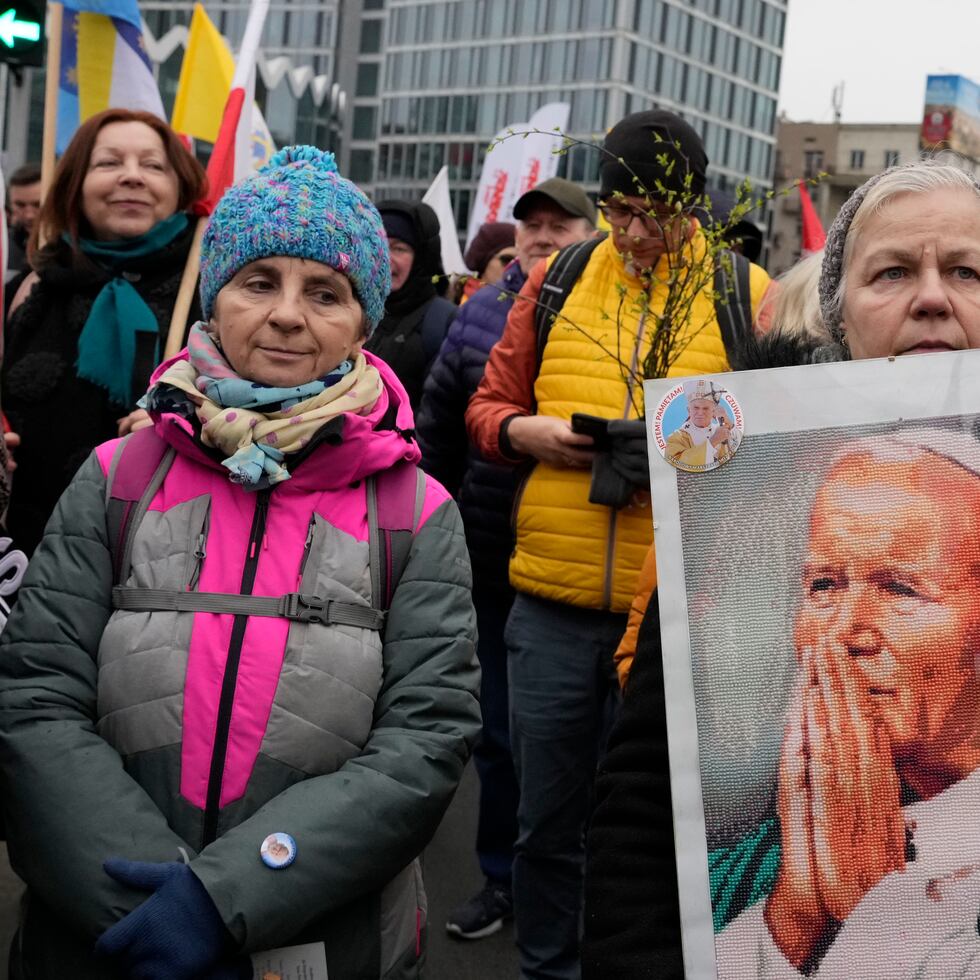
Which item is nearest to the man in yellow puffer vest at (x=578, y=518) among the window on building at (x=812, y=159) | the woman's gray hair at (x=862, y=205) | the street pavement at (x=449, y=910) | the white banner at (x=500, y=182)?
the street pavement at (x=449, y=910)

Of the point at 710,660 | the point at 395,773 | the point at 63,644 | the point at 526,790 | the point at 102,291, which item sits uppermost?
the point at 102,291

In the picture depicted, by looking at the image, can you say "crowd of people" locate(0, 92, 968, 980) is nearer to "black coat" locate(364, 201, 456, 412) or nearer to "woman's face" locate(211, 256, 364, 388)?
"woman's face" locate(211, 256, 364, 388)

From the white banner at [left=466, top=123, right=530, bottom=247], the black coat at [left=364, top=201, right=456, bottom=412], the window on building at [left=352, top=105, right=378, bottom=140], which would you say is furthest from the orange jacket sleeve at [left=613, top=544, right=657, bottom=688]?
the window on building at [left=352, top=105, right=378, bottom=140]


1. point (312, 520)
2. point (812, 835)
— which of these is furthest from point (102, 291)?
point (812, 835)

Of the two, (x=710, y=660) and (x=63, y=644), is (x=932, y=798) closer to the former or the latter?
(x=710, y=660)

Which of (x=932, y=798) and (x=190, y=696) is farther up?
(x=932, y=798)

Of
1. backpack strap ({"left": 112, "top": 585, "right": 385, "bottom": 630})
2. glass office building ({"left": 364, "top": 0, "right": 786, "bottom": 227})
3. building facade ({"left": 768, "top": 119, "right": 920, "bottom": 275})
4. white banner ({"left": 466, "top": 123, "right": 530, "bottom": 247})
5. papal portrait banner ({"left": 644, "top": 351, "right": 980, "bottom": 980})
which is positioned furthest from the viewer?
building facade ({"left": 768, "top": 119, "right": 920, "bottom": 275})

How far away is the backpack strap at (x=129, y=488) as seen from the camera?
204cm

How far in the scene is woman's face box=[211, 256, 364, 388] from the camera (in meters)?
2.21

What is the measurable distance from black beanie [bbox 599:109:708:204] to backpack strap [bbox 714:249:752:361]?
0.68ft

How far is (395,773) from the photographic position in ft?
6.41

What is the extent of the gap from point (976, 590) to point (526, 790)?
211 cm

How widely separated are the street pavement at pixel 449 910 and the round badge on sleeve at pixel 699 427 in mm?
2736

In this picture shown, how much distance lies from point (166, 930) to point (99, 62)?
436 cm
